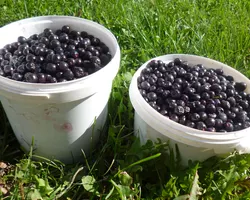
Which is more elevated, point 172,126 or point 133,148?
point 172,126

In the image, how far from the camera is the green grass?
4.52ft

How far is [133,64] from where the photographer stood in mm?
1984

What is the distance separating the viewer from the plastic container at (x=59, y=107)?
1.32 metres

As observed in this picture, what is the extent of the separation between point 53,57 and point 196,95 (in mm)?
554

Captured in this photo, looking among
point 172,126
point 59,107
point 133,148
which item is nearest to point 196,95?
point 172,126

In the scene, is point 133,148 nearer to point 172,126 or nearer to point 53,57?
point 172,126

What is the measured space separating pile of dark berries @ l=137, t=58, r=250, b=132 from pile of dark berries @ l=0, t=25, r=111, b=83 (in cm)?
22

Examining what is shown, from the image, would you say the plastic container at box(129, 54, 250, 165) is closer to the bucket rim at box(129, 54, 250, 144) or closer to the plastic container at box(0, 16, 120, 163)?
the bucket rim at box(129, 54, 250, 144)

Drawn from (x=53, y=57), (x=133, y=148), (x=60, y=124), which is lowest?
(x=133, y=148)

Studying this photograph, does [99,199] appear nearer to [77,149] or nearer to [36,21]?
[77,149]

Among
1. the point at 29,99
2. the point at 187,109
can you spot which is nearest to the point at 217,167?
the point at 187,109

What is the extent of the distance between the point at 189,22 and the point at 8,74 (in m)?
1.21

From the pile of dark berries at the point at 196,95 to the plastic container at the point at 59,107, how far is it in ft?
0.59

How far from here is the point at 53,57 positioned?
143 centimetres
